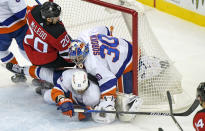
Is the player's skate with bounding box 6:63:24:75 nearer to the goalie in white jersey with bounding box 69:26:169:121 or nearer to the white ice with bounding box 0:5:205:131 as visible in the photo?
the white ice with bounding box 0:5:205:131

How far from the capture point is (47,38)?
11.3 feet

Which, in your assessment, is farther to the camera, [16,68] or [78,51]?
[16,68]

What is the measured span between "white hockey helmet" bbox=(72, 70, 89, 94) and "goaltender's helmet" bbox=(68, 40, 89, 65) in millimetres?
112

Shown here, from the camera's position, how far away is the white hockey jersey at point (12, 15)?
3.69 meters

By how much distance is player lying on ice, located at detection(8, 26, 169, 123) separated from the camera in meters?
3.32

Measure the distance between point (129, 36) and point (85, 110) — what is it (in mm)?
795

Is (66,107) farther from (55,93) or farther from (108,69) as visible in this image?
(108,69)

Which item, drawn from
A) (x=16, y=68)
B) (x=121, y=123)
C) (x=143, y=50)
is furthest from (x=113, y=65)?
(x=16, y=68)

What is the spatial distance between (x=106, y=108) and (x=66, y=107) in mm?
304

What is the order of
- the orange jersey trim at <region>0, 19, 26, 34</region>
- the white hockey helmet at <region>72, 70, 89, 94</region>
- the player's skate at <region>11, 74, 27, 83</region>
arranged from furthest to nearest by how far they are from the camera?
1. the player's skate at <region>11, 74, 27, 83</region>
2. the orange jersey trim at <region>0, 19, 26, 34</region>
3. the white hockey helmet at <region>72, 70, 89, 94</region>

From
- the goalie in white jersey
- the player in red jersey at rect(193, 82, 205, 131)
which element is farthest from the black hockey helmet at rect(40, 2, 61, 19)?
the player in red jersey at rect(193, 82, 205, 131)

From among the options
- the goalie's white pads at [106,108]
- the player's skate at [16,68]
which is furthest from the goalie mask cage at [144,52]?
the player's skate at [16,68]

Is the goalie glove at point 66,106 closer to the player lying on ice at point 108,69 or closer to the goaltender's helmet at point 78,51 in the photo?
the player lying on ice at point 108,69

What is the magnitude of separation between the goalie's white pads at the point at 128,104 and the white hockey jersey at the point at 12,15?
1126 mm
